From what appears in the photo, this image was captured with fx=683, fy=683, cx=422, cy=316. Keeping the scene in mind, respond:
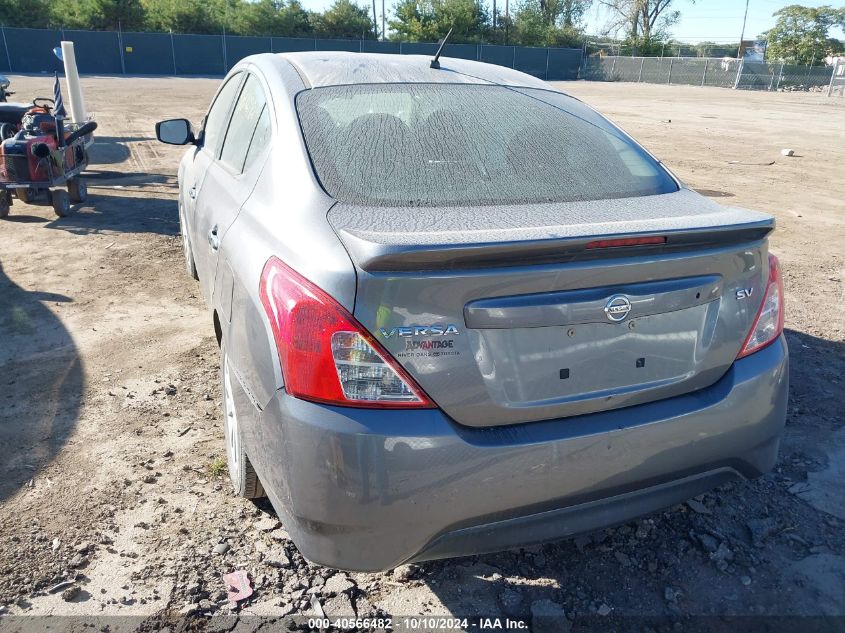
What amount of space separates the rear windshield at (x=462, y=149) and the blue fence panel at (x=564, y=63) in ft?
170

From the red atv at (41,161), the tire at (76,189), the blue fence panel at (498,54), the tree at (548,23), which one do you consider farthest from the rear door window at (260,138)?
the tree at (548,23)

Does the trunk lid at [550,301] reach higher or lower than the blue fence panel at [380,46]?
lower

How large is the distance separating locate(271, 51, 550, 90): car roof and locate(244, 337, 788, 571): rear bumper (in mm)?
1600

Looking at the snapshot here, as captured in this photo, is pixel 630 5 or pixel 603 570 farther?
pixel 630 5

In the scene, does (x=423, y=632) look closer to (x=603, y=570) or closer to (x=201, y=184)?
(x=603, y=570)

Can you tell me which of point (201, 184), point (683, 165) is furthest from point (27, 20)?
point (201, 184)

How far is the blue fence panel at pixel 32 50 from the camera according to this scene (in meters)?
38.3

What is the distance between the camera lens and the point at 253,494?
8.77 ft

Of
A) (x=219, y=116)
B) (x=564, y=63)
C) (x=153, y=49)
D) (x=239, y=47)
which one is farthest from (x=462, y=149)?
(x=564, y=63)

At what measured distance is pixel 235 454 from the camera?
2.75 meters

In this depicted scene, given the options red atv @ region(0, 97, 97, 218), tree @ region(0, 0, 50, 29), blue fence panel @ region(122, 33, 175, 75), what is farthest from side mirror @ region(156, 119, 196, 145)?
tree @ region(0, 0, 50, 29)

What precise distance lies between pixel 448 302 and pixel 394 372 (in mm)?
238

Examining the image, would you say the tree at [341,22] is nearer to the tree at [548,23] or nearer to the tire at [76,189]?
the tree at [548,23]

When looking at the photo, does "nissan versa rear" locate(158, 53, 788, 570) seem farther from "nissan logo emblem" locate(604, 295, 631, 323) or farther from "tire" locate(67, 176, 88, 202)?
"tire" locate(67, 176, 88, 202)
